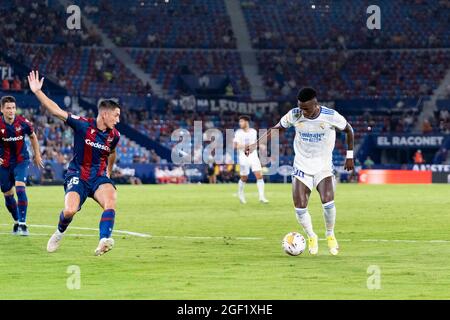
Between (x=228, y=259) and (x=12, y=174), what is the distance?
6735 mm

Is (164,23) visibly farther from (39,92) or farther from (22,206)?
(39,92)

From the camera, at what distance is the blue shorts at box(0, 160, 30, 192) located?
69.4 feet

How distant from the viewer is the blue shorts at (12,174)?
21.2 meters

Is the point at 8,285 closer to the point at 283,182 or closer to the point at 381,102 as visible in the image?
the point at 283,182

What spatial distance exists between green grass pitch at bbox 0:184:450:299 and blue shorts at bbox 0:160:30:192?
3.56ft

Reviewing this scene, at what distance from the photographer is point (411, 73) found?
232 feet

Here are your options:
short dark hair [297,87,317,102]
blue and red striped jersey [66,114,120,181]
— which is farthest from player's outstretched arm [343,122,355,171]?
blue and red striped jersey [66,114,120,181]

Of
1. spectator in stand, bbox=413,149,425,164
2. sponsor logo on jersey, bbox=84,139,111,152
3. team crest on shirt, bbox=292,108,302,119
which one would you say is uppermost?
team crest on shirt, bbox=292,108,302,119

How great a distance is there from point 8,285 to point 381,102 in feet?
180

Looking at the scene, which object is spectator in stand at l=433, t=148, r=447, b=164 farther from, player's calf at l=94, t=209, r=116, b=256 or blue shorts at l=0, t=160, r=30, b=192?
player's calf at l=94, t=209, r=116, b=256

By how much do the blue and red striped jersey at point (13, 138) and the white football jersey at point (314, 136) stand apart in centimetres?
614

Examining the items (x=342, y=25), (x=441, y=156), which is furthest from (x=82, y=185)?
(x=342, y=25)

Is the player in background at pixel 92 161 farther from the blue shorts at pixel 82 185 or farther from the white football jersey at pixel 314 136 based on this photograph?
the white football jersey at pixel 314 136
